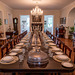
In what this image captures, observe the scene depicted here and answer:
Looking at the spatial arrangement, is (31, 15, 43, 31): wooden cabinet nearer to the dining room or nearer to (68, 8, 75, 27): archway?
the dining room

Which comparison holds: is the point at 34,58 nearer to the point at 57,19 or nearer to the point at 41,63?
the point at 41,63

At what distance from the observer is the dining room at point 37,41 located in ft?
4.37

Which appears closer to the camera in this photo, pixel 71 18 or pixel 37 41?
pixel 37 41

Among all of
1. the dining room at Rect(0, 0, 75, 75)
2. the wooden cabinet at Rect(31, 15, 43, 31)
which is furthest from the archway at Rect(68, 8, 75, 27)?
the wooden cabinet at Rect(31, 15, 43, 31)

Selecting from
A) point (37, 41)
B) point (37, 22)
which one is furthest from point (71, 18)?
point (37, 41)

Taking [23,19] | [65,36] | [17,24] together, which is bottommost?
[65,36]

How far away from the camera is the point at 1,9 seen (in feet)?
21.8

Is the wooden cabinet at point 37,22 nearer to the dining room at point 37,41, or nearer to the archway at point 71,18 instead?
the dining room at point 37,41

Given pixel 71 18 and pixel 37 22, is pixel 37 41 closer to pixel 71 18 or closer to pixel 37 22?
pixel 71 18

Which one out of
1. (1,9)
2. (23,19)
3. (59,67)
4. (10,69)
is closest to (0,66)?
(10,69)

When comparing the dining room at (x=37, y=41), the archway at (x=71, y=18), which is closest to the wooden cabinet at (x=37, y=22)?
the dining room at (x=37, y=41)

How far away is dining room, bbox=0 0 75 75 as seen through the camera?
1.33 metres

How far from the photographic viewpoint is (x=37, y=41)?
2.98 metres

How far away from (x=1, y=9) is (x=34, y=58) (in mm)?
6402
